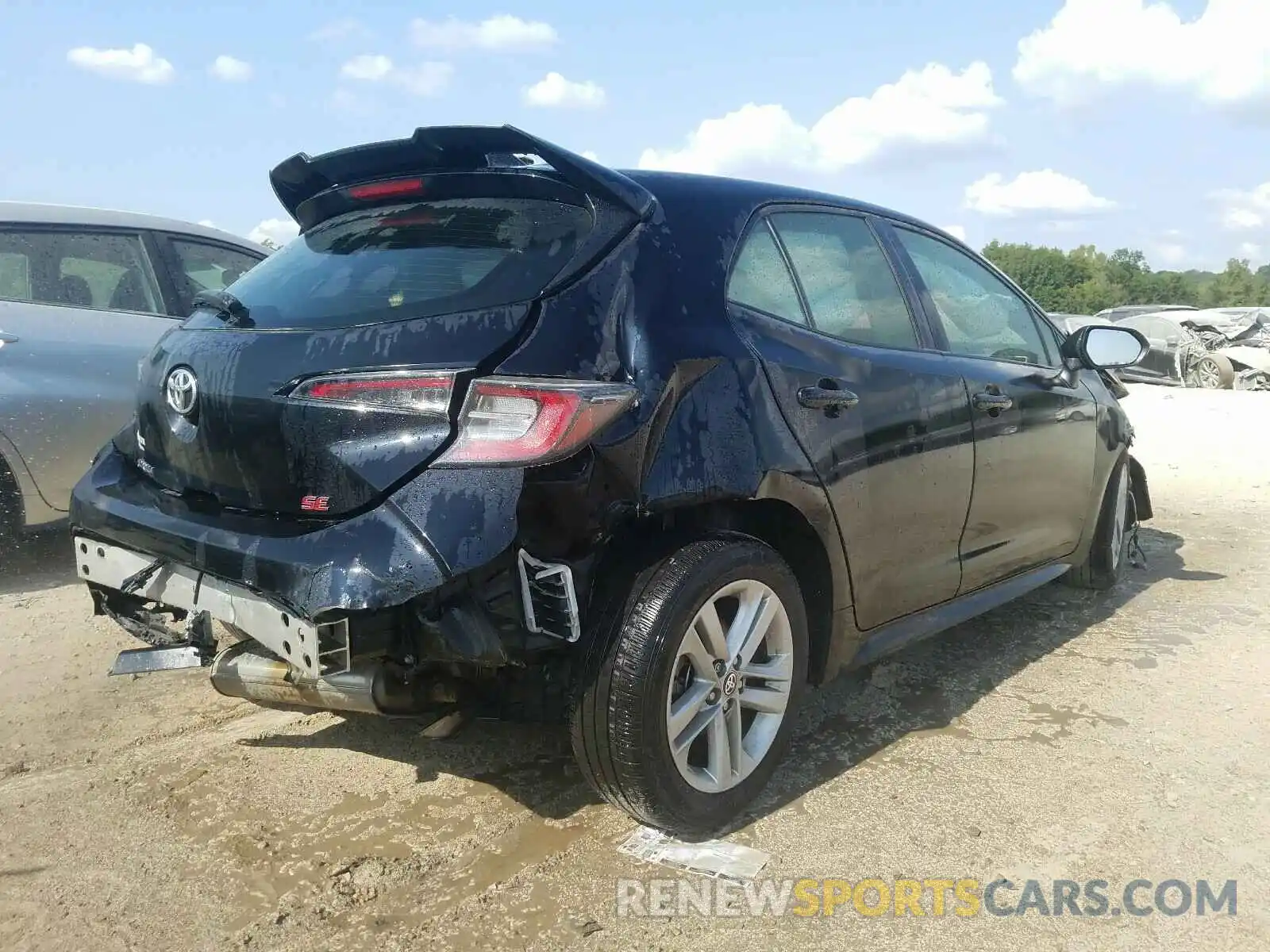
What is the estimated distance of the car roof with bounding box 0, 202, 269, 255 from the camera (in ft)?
16.9

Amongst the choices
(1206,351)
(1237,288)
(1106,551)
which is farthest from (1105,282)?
(1106,551)

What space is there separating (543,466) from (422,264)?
720 mm

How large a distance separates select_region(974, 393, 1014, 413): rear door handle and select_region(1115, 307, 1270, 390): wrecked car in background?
14.7 m

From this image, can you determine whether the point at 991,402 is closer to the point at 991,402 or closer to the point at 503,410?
the point at 991,402

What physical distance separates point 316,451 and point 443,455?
0.33m

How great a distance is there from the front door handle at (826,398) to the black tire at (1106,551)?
230 centimetres

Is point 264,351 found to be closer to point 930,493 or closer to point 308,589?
point 308,589

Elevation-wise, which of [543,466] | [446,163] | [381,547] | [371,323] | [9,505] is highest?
[446,163]

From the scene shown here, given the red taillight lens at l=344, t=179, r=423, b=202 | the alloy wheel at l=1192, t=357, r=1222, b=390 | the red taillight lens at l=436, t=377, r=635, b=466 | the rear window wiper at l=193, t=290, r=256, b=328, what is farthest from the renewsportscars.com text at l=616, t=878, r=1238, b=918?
the alloy wheel at l=1192, t=357, r=1222, b=390

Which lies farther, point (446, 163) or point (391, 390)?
point (446, 163)

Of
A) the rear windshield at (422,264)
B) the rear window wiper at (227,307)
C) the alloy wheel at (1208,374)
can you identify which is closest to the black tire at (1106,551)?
the rear windshield at (422,264)

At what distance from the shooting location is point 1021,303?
434 centimetres

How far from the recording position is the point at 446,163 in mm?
2809

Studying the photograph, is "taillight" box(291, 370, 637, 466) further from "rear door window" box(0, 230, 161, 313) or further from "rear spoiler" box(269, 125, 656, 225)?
"rear door window" box(0, 230, 161, 313)
